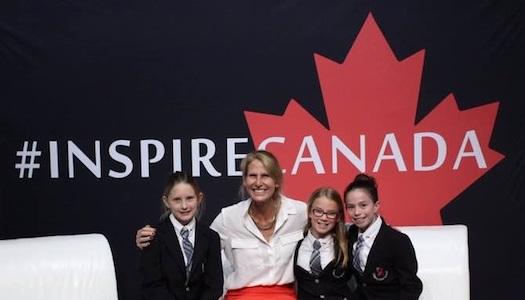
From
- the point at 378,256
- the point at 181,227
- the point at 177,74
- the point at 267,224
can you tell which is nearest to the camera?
the point at 378,256

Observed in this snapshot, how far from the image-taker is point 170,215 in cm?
297

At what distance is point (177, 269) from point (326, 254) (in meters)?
0.62

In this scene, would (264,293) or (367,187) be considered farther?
(264,293)

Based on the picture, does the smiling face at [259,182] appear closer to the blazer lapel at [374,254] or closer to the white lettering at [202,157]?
the blazer lapel at [374,254]

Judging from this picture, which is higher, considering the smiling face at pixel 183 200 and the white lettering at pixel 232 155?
the white lettering at pixel 232 155

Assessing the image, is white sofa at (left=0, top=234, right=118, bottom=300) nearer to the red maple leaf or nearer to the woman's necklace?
the woman's necklace

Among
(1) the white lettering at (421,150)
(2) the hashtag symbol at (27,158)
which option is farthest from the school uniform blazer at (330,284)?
(2) the hashtag symbol at (27,158)

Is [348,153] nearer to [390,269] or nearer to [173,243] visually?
[390,269]

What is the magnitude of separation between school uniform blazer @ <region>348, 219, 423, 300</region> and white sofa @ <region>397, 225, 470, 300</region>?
185 mm

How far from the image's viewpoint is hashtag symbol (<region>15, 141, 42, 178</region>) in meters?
3.74

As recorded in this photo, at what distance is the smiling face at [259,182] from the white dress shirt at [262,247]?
4.8 inches

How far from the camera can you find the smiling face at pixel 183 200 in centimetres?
288

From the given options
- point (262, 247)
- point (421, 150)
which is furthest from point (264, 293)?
point (421, 150)

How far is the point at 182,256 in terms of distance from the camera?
114 inches
